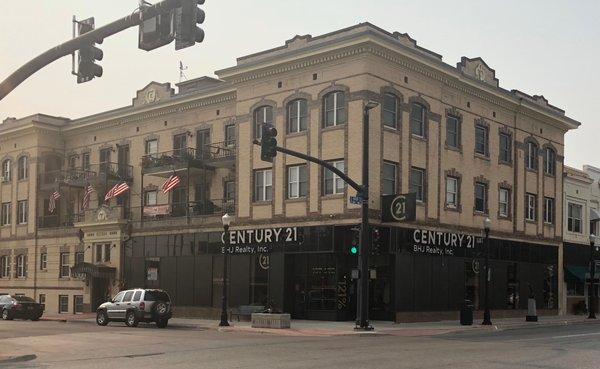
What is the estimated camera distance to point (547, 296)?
46.8m

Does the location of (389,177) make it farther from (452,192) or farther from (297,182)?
(452,192)

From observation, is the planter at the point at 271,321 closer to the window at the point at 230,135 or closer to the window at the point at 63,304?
the window at the point at 230,135

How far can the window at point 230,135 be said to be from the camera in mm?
43281

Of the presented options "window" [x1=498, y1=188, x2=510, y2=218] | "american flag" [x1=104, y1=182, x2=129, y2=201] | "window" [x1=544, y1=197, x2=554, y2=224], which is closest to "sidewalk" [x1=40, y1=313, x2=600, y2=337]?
"window" [x1=498, y1=188, x2=510, y2=218]

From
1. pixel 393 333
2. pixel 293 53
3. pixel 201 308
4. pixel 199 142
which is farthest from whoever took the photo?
pixel 199 142

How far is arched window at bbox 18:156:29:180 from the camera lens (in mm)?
55906

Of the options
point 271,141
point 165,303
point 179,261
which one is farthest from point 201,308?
point 271,141

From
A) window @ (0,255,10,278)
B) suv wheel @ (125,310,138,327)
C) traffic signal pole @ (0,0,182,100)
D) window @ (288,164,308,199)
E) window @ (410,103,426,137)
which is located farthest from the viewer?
window @ (0,255,10,278)

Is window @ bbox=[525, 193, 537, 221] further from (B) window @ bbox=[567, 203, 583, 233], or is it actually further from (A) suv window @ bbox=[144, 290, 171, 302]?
(A) suv window @ bbox=[144, 290, 171, 302]

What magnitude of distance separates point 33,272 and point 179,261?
15983mm

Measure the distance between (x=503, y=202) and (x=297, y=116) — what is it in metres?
14.1

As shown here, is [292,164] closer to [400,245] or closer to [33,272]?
[400,245]

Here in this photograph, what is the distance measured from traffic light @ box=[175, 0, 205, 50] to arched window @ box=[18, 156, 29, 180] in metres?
46.3

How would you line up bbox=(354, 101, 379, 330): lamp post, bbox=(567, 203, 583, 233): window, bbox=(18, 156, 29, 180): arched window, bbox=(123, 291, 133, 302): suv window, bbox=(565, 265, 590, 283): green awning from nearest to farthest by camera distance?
bbox=(354, 101, 379, 330): lamp post < bbox=(123, 291, 133, 302): suv window < bbox=(565, 265, 590, 283): green awning < bbox=(567, 203, 583, 233): window < bbox=(18, 156, 29, 180): arched window
